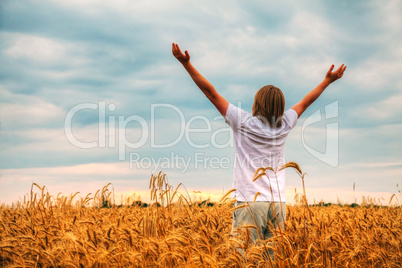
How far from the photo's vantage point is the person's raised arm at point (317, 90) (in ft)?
14.7

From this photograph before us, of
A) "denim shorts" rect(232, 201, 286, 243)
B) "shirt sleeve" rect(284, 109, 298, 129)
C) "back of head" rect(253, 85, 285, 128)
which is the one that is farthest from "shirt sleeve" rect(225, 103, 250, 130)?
"denim shorts" rect(232, 201, 286, 243)

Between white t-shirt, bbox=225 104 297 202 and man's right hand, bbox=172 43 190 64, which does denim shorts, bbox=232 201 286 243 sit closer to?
white t-shirt, bbox=225 104 297 202

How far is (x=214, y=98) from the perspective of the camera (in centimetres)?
391

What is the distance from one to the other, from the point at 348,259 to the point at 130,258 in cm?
257

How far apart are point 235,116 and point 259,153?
485 millimetres

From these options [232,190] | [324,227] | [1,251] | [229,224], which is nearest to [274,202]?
[232,190]

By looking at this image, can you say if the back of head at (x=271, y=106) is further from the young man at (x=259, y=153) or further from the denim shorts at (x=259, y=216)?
the denim shorts at (x=259, y=216)

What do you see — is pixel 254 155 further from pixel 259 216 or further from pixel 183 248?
pixel 183 248

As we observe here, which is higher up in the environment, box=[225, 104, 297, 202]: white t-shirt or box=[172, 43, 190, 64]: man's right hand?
box=[172, 43, 190, 64]: man's right hand

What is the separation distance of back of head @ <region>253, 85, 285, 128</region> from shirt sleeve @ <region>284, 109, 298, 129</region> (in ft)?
0.62

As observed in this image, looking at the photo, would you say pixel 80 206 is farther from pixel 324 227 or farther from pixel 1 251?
pixel 324 227

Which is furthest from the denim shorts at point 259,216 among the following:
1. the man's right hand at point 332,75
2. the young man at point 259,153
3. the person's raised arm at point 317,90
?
the man's right hand at point 332,75

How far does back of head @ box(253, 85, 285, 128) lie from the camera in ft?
12.6

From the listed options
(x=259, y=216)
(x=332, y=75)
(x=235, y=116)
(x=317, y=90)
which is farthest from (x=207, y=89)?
(x=332, y=75)
